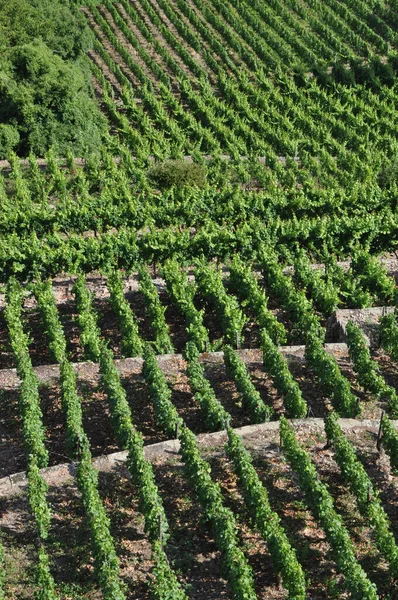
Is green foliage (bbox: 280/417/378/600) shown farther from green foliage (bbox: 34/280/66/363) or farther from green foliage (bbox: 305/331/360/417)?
green foliage (bbox: 34/280/66/363)

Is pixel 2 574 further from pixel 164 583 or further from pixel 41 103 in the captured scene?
pixel 41 103

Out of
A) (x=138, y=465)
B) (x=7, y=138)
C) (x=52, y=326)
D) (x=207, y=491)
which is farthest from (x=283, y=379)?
(x=7, y=138)

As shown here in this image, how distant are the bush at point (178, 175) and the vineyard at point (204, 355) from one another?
0.27 feet

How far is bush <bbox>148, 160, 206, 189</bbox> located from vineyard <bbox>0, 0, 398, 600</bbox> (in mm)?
81

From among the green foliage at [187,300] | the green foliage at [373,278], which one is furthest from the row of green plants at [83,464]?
the green foliage at [373,278]

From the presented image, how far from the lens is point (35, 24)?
1816 inches

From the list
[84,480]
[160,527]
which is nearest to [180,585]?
[160,527]

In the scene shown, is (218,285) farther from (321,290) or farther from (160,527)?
(160,527)

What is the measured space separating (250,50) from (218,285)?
31.7m

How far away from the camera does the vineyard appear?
19891 mm

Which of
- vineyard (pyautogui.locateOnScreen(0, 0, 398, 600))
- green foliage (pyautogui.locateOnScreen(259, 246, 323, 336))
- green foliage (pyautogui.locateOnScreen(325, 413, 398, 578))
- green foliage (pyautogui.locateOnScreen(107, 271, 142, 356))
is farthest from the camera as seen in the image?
green foliage (pyautogui.locateOnScreen(259, 246, 323, 336))

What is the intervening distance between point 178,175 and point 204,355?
1370cm

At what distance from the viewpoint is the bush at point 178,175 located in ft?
125

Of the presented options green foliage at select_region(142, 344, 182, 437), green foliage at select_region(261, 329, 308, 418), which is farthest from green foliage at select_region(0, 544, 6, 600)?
green foliage at select_region(261, 329, 308, 418)
